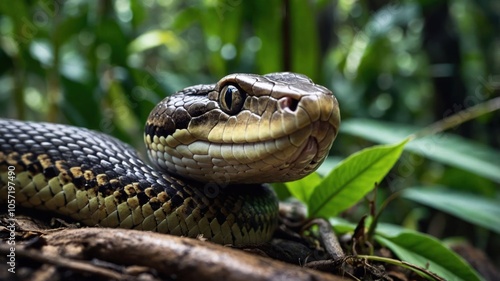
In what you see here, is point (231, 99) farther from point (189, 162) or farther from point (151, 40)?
point (151, 40)

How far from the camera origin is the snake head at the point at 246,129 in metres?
1.66

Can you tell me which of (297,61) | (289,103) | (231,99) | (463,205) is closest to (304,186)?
(231,99)

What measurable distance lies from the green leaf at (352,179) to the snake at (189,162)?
399 millimetres

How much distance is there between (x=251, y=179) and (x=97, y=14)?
3.44m

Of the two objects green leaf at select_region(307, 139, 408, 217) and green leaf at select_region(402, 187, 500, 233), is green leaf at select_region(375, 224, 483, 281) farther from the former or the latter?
green leaf at select_region(402, 187, 500, 233)

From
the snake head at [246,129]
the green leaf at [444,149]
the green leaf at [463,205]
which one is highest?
the snake head at [246,129]

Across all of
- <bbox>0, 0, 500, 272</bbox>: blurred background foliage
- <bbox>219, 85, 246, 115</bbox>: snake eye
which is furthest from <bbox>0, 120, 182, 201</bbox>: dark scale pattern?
<bbox>0, 0, 500, 272</bbox>: blurred background foliage

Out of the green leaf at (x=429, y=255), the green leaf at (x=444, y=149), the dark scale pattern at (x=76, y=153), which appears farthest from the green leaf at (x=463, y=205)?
the dark scale pattern at (x=76, y=153)

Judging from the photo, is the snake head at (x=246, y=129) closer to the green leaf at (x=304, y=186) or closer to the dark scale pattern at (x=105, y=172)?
the dark scale pattern at (x=105, y=172)

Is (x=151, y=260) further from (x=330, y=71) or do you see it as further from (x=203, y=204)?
(x=330, y=71)

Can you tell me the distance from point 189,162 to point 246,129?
38 centimetres

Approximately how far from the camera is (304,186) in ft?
8.50

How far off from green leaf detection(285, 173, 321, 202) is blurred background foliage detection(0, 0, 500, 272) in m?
0.89

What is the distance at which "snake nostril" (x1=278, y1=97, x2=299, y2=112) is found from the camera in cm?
166
